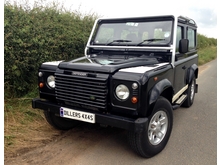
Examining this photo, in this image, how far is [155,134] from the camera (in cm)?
326

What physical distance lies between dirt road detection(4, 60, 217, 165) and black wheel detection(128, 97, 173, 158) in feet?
0.47

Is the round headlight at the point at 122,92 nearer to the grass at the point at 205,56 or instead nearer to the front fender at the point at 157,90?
the front fender at the point at 157,90

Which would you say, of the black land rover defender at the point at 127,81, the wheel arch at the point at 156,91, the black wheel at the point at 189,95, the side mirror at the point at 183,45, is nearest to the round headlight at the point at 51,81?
the black land rover defender at the point at 127,81

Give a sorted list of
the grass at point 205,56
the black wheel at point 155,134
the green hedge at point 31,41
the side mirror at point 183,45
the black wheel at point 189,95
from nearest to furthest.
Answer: the black wheel at point 155,134 < the side mirror at point 183,45 < the green hedge at point 31,41 < the black wheel at point 189,95 < the grass at point 205,56

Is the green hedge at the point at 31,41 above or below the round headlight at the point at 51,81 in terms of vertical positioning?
above

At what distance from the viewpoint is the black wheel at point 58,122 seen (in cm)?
371

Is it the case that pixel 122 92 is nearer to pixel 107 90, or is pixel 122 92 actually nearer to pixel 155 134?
pixel 107 90

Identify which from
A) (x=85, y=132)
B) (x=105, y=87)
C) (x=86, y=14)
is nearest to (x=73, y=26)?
(x=86, y=14)

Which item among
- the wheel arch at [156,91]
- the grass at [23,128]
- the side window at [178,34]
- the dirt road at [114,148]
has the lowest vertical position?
the dirt road at [114,148]

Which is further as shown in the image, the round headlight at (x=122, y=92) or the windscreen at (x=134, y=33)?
the windscreen at (x=134, y=33)

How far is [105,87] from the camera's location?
2.78 metres

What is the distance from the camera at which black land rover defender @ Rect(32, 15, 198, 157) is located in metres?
2.75

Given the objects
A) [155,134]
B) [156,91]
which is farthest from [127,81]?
[155,134]

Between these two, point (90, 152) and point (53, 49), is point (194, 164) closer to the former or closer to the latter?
point (90, 152)
